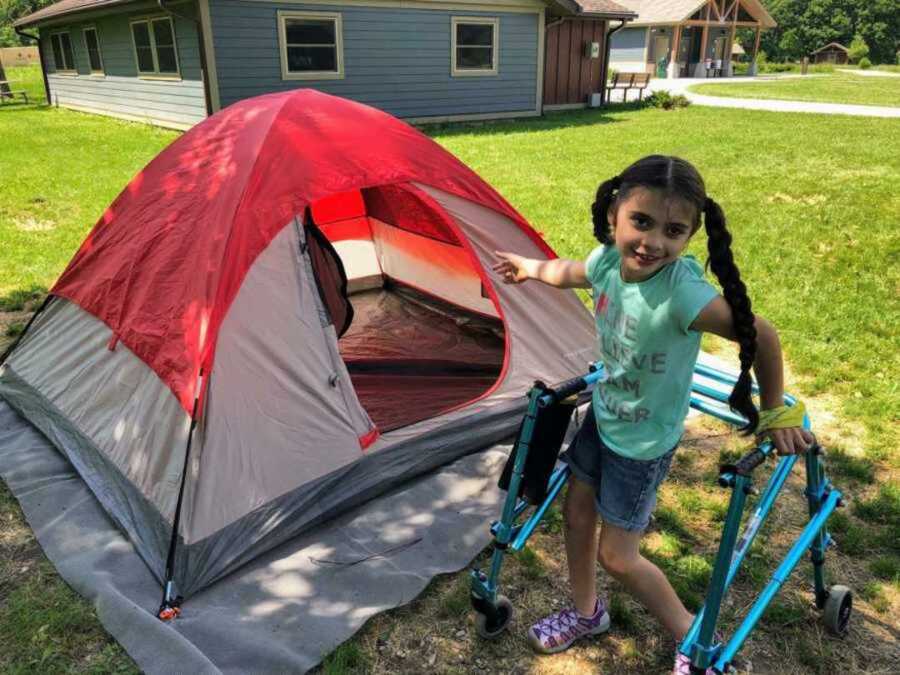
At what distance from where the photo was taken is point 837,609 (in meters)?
2.49

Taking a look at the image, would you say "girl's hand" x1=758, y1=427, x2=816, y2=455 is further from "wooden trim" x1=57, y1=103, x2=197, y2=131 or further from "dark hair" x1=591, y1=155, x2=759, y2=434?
"wooden trim" x1=57, y1=103, x2=197, y2=131

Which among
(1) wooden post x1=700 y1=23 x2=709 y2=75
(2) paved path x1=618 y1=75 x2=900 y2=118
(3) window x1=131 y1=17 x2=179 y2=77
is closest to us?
(3) window x1=131 y1=17 x2=179 y2=77

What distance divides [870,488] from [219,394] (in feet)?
9.77

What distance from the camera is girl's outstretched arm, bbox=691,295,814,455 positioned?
1763 millimetres

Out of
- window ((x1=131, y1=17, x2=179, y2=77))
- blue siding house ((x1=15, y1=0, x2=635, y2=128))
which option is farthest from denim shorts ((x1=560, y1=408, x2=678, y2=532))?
window ((x1=131, y1=17, x2=179, y2=77))

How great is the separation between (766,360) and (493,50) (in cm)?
1507

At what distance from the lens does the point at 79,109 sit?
58.6 feet

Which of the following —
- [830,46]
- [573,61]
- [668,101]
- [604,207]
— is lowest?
[830,46]

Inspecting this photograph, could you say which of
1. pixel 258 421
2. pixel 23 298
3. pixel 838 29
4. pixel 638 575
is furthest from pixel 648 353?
pixel 838 29

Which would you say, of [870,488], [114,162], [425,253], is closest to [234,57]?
[114,162]

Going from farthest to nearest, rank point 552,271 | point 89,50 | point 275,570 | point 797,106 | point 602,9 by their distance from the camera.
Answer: point 797,106 < point 602,9 < point 89,50 < point 275,570 < point 552,271

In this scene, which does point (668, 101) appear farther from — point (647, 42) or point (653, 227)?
point (653, 227)

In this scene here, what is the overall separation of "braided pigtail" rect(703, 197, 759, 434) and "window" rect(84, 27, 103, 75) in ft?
57.5

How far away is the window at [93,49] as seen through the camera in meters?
16.1
